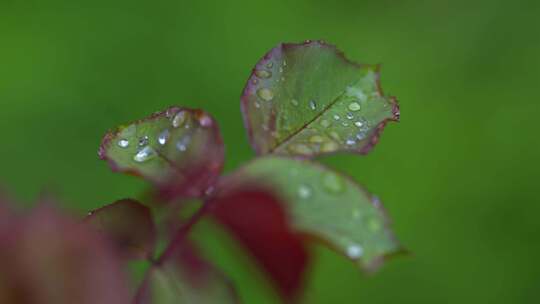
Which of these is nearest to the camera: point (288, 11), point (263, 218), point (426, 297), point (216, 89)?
point (263, 218)

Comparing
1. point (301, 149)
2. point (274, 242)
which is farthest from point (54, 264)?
point (301, 149)

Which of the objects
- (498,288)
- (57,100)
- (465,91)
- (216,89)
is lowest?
(498,288)

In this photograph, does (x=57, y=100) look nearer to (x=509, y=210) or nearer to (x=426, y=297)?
(x=426, y=297)

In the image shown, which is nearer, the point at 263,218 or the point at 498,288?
the point at 263,218

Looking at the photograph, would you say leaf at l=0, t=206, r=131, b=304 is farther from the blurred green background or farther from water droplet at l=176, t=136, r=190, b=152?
the blurred green background

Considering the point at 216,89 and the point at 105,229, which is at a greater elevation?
the point at 216,89

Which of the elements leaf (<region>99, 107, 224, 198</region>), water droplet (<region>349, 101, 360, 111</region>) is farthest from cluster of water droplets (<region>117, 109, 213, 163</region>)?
water droplet (<region>349, 101, 360, 111</region>)

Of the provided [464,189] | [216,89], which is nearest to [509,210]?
[464,189]
